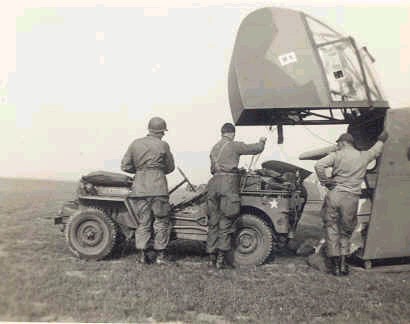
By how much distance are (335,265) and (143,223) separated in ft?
8.74

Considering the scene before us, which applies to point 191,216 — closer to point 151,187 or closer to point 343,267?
point 151,187

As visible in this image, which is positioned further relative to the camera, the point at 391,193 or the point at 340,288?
the point at 391,193

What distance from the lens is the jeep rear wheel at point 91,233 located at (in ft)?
21.7

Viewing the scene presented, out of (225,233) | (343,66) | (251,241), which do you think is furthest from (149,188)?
(343,66)

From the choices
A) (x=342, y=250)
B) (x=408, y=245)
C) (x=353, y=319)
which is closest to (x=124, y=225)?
(x=342, y=250)

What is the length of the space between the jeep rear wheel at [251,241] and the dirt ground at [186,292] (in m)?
0.20

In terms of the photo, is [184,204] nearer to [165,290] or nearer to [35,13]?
[165,290]

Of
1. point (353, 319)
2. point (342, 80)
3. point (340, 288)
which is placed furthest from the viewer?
point (342, 80)

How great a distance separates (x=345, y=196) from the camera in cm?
629

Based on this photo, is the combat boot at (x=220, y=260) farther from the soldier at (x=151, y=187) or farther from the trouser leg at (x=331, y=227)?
the trouser leg at (x=331, y=227)

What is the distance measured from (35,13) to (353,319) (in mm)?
5363

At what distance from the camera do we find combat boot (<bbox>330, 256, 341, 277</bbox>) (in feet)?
20.4

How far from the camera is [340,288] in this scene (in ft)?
18.2

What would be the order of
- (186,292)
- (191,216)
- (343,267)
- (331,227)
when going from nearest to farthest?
(186,292)
(343,267)
(331,227)
(191,216)
